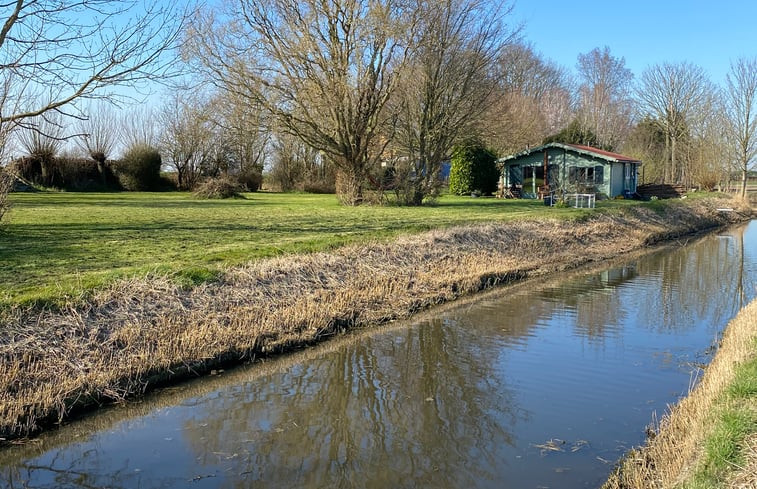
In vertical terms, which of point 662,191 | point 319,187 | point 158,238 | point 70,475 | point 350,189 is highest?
point 319,187

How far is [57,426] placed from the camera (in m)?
6.75

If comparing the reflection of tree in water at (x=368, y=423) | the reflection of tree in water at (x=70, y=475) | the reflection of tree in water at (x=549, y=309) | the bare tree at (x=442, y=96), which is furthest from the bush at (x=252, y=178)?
the reflection of tree in water at (x=70, y=475)

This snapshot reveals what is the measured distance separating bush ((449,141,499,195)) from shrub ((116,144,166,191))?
63.6 feet

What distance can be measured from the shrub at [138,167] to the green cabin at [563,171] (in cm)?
2223

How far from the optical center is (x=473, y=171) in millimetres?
39062

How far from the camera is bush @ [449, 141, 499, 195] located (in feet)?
126

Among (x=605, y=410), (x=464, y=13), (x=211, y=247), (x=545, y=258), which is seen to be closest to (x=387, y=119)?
(x=464, y=13)

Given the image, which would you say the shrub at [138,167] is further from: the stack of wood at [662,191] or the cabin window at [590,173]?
the stack of wood at [662,191]

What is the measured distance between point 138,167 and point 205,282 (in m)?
34.4

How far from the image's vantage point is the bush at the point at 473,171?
3844cm

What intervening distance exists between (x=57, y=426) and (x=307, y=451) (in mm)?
2723

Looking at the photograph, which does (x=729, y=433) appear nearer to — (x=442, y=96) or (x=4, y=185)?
(x=4, y=185)

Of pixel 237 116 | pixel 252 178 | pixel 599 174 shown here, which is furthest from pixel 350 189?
pixel 252 178

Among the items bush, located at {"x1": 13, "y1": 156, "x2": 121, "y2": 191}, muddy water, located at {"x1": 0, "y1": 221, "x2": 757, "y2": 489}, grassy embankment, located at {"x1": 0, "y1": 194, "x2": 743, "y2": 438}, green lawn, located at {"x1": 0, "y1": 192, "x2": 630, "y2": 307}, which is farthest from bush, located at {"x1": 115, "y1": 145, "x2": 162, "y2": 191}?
muddy water, located at {"x1": 0, "y1": 221, "x2": 757, "y2": 489}
